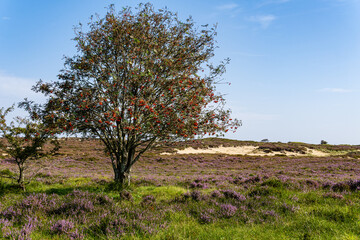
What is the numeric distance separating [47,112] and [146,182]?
7.81m

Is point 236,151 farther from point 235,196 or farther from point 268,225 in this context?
point 268,225

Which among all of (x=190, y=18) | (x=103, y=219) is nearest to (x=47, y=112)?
(x=103, y=219)

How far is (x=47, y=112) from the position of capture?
10688mm

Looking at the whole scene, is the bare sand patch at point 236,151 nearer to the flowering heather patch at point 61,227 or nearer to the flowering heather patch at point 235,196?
the flowering heather patch at point 235,196

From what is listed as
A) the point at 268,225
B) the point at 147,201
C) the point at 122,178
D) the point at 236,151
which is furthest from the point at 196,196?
the point at 236,151

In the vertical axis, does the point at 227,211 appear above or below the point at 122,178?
above

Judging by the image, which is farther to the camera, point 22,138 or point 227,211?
point 22,138

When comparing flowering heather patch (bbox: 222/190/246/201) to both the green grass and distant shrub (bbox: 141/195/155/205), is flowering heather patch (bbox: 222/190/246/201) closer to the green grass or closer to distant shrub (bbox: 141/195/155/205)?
the green grass

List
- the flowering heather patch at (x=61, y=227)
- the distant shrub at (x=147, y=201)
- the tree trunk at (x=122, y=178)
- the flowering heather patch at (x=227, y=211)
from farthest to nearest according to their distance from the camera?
the tree trunk at (x=122, y=178), the distant shrub at (x=147, y=201), the flowering heather patch at (x=227, y=211), the flowering heather patch at (x=61, y=227)

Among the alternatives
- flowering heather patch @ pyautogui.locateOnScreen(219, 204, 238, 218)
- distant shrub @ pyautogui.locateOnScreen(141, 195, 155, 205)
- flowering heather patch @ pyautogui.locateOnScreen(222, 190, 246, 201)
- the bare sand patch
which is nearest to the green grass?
flowering heather patch @ pyautogui.locateOnScreen(219, 204, 238, 218)

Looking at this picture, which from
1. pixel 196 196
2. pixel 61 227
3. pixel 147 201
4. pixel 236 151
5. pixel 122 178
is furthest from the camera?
pixel 236 151

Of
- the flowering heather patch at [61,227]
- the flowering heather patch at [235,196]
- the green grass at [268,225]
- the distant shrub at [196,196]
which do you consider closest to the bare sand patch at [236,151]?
the flowering heather patch at [235,196]

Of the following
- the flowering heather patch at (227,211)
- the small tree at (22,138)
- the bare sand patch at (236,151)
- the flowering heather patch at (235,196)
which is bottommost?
the bare sand patch at (236,151)

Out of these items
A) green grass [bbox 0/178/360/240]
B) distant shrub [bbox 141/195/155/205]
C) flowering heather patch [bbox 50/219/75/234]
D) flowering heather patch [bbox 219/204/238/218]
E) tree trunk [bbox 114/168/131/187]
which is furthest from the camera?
tree trunk [bbox 114/168/131/187]
